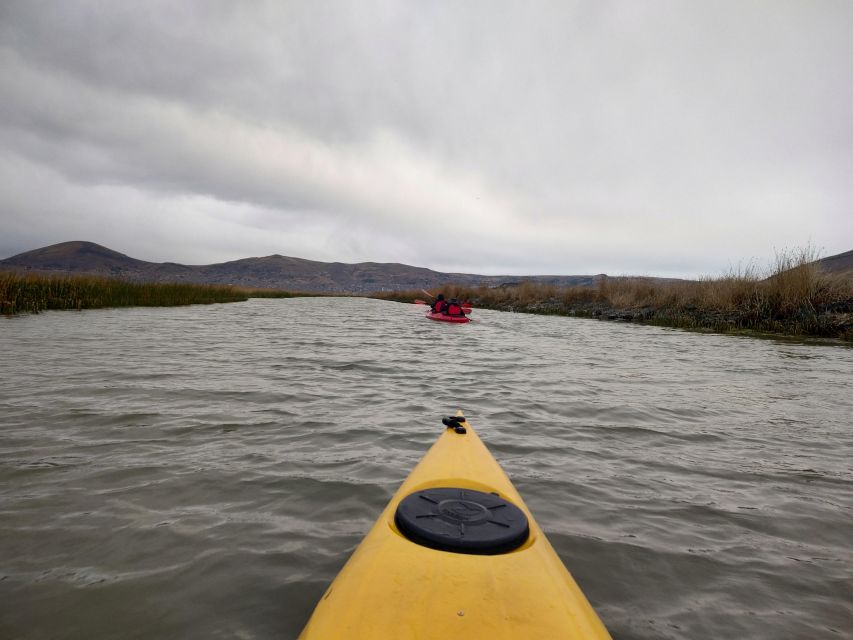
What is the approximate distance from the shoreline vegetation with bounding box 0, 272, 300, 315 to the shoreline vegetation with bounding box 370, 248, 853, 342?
19.1m

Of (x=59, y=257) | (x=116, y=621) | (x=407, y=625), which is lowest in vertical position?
(x=116, y=621)

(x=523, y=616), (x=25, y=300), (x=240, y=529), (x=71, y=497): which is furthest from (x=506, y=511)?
(x=25, y=300)

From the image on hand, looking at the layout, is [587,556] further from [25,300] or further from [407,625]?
[25,300]

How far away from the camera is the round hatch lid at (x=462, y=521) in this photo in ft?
5.22

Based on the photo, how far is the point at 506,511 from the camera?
1882mm

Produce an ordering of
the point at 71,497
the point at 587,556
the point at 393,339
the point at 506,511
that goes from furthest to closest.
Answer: the point at 393,339 → the point at 71,497 → the point at 587,556 → the point at 506,511

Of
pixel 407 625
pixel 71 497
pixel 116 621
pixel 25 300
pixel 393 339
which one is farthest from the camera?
pixel 25 300

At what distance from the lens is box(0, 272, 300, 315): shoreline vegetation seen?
44.9ft

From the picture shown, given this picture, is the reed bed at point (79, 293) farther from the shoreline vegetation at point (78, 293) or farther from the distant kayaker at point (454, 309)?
the distant kayaker at point (454, 309)

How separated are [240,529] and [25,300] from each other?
53.0 feet

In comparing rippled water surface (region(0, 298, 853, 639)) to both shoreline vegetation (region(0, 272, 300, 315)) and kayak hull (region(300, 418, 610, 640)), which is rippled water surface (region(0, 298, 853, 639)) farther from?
shoreline vegetation (region(0, 272, 300, 315))

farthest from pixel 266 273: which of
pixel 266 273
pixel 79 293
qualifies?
pixel 79 293

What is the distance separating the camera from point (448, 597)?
133 centimetres

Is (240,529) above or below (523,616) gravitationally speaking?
below
